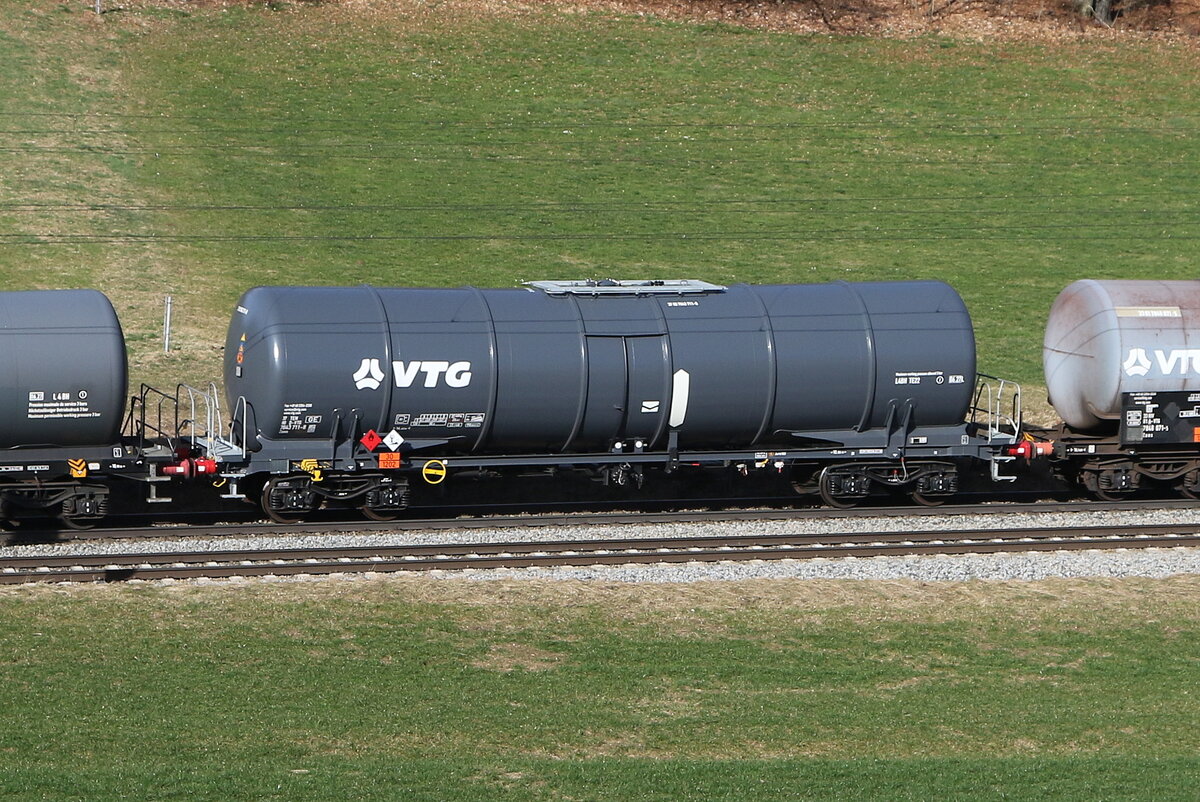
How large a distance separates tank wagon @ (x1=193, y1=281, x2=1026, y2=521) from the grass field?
4114 millimetres

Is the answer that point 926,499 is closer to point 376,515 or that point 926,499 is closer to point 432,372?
point 432,372

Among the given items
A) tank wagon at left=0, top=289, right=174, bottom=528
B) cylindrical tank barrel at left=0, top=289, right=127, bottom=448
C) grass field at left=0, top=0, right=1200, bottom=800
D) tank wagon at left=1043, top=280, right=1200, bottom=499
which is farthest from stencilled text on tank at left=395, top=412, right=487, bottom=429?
tank wagon at left=1043, top=280, right=1200, bottom=499

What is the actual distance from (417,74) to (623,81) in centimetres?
728

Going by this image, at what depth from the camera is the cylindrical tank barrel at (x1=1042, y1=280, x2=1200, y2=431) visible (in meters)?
26.5

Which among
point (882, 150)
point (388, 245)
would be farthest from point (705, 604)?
point (882, 150)

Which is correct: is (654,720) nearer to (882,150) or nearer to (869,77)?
(882,150)

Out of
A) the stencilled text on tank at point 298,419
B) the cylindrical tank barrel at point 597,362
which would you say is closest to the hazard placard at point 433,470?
the cylindrical tank barrel at point 597,362

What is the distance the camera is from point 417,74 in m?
54.3

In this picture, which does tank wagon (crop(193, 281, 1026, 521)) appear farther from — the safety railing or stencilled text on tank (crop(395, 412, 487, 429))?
the safety railing

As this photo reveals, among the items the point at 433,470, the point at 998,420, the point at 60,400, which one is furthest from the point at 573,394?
the point at 998,420

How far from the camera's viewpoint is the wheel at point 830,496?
26.3m

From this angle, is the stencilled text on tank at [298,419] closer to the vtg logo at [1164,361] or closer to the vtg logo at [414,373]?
the vtg logo at [414,373]

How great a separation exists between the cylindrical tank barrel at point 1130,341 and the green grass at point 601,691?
5910 millimetres

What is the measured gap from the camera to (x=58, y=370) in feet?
72.9
